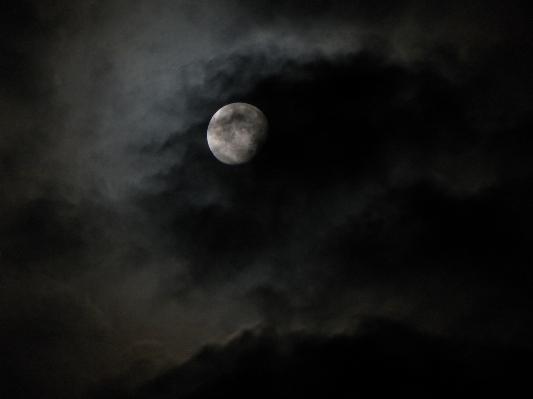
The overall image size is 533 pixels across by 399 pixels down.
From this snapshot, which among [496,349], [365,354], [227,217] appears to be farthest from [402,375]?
[227,217]

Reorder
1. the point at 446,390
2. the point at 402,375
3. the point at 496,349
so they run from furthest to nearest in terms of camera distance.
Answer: the point at 402,375 < the point at 446,390 < the point at 496,349

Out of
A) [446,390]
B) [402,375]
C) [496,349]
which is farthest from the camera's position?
[402,375]

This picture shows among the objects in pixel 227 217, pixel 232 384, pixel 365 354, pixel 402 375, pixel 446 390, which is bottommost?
pixel 446 390

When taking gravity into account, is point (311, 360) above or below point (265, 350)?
below

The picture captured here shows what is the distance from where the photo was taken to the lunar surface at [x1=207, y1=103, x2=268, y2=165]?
1838 centimetres

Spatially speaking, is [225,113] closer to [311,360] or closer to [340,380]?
[311,360]

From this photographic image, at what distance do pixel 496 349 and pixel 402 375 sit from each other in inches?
201

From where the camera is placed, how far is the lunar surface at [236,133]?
18.4 meters

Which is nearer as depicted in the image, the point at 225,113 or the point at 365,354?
the point at 225,113

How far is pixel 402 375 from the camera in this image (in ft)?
65.8

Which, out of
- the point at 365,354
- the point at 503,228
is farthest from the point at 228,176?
the point at 503,228

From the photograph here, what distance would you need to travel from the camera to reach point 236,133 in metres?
18.4

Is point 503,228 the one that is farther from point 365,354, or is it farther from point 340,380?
point 340,380

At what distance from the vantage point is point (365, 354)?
69.6ft
